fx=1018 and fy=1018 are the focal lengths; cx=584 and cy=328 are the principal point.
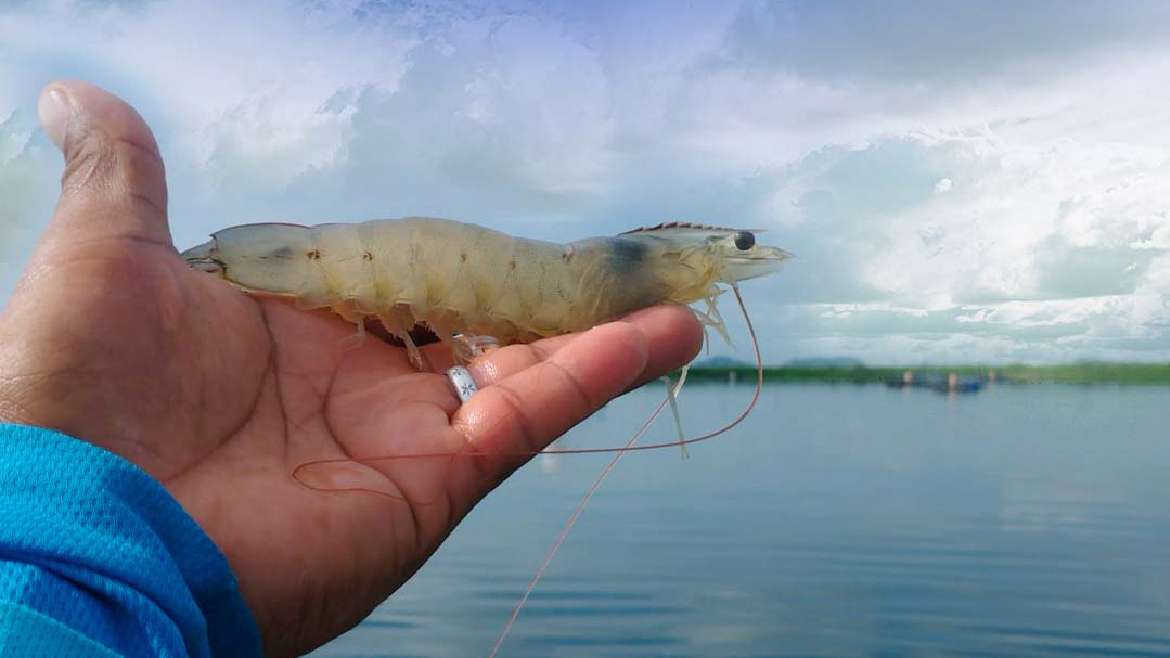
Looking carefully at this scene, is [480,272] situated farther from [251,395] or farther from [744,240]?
[251,395]

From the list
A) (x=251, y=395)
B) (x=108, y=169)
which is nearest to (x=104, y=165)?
(x=108, y=169)

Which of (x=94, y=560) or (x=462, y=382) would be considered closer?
(x=94, y=560)

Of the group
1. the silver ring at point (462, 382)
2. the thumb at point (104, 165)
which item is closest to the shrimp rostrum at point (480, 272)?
the silver ring at point (462, 382)

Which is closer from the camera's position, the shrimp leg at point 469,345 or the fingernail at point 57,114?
the fingernail at point 57,114

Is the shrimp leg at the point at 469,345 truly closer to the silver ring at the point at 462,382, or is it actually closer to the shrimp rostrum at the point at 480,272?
the shrimp rostrum at the point at 480,272

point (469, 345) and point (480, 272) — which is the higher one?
point (480, 272)

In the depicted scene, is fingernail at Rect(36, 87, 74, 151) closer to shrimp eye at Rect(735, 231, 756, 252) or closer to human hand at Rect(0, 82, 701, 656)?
human hand at Rect(0, 82, 701, 656)
